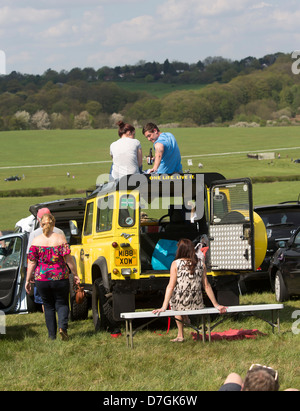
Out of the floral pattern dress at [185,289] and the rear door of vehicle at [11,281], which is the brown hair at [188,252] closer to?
the floral pattern dress at [185,289]

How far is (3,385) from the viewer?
736 cm

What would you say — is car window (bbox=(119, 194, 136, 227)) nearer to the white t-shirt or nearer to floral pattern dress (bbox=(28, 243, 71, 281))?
floral pattern dress (bbox=(28, 243, 71, 281))

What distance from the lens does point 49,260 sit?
9867mm

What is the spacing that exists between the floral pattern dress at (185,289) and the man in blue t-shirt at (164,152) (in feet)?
6.68

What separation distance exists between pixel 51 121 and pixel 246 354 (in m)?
156

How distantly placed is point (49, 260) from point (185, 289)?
181 cm

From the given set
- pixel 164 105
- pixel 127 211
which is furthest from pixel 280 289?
pixel 164 105

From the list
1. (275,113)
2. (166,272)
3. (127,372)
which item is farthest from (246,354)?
(275,113)

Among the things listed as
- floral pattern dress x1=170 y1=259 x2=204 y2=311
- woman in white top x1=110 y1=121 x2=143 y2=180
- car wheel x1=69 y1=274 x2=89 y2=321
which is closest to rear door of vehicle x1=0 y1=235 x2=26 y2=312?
car wheel x1=69 y1=274 x2=89 y2=321

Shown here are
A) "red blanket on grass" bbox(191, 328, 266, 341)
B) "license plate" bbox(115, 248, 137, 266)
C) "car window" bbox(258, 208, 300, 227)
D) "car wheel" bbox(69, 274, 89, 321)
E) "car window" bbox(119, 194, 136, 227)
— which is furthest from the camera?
"car window" bbox(258, 208, 300, 227)

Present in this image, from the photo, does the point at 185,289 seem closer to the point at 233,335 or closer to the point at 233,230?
the point at 233,335

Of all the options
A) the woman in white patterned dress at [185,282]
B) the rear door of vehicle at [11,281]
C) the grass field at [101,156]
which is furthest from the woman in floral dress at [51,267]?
the grass field at [101,156]

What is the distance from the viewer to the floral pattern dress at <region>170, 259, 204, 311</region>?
9.60 metres

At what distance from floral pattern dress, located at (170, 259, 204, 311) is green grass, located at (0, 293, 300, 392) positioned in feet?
1.51
